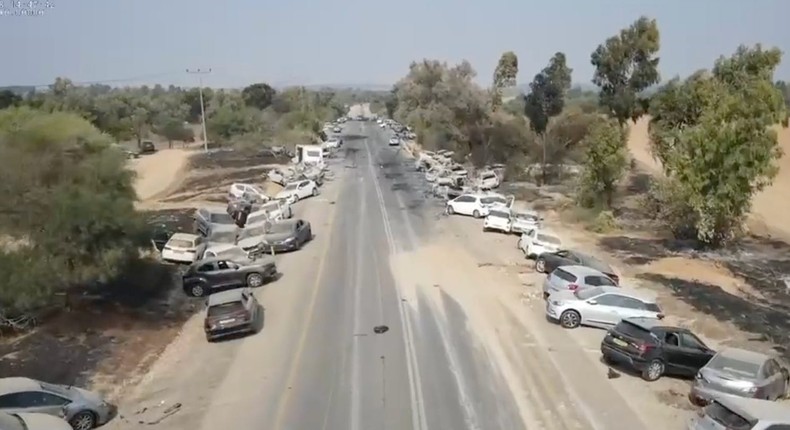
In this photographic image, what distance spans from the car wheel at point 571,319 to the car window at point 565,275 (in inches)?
80.9

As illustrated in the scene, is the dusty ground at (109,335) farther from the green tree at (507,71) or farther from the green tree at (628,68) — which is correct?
the green tree at (507,71)

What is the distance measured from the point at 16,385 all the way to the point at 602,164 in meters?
32.4

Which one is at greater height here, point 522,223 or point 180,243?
point 180,243

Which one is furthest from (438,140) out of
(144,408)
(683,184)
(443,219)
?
(144,408)

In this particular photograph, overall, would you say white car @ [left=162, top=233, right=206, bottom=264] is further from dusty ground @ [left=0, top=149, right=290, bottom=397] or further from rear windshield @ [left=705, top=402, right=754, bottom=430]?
rear windshield @ [left=705, top=402, right=754, bottom=430]

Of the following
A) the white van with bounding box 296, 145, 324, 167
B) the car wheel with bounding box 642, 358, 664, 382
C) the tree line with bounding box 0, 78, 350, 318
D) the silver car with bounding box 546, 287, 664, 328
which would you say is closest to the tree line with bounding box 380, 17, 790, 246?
the white van with bounding box 296, 145, 324, 167

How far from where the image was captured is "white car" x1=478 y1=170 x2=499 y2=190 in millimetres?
52281

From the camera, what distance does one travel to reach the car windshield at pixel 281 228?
32.8m

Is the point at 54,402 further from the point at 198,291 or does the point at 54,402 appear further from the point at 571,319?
the point at 571,319

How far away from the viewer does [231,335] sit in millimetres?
20828

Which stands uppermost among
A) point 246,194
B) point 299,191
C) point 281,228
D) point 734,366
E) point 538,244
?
point 734,366

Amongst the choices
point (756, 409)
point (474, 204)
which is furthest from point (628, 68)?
point (756, 409)

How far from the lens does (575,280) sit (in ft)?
76.2

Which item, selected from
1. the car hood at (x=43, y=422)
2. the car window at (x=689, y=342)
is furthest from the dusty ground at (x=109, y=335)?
the car window at (x=689, y=342)
